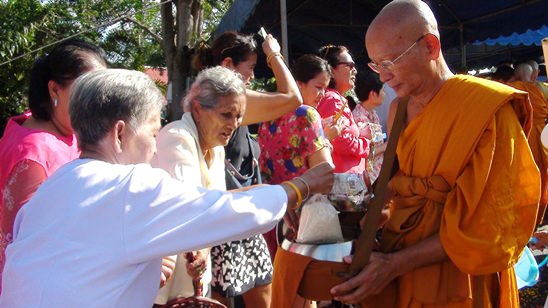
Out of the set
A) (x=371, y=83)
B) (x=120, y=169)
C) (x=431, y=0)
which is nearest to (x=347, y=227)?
(x=120, y=169)

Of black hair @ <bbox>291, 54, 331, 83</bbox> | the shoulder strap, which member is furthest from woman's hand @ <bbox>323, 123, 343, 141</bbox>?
the shoulder strap

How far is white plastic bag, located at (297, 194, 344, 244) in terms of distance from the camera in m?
2.05

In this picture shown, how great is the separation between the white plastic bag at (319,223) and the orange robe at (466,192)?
8.6 inches

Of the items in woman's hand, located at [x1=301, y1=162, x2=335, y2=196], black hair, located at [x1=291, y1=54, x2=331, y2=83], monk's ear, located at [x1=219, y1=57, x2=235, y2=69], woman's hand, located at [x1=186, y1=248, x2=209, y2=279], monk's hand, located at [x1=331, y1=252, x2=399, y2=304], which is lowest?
woman's hand, located at [x1=186, y1=248, x2=209, y2=279]

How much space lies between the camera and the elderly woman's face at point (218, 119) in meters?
2.40

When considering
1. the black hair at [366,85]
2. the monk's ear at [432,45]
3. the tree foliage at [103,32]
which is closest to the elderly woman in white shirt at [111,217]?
the monk's ear at [432,45]

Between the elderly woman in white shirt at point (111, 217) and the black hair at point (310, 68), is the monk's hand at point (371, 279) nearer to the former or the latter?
the elderly woman in white shirt at point (111, 217)

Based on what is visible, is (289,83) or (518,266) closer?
(518,266)

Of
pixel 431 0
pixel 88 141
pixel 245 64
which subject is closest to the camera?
pixel 88 141

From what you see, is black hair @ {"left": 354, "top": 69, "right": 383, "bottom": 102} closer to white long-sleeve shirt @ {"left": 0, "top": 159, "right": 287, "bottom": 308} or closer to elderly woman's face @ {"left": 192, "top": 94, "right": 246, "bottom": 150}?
elderly woman's face @ {"left": 192, "top": 94, "right": 246, "bottom": 150}

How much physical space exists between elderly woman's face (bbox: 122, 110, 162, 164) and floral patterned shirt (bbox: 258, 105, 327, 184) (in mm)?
1722

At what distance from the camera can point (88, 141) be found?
59.8 inches

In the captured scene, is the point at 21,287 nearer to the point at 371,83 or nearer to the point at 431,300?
the point at 431,300

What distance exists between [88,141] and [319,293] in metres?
1.02
